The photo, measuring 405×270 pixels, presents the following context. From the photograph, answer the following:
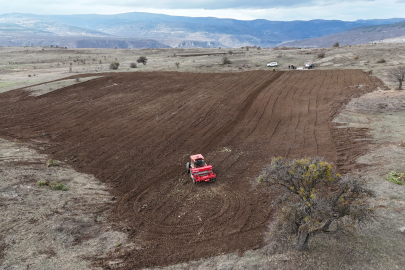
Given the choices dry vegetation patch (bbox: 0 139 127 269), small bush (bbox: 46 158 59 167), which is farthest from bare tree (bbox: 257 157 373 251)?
small bush (bbox: 46 158 59 167)

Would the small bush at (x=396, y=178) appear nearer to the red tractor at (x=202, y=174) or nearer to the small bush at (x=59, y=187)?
the red tractor at (x=202, y=174)

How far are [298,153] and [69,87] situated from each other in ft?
113

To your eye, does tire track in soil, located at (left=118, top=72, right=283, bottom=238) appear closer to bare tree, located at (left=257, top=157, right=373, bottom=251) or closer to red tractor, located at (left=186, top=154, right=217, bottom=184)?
red tractor, located at (left=186, top=154, right=217, bottom=184)

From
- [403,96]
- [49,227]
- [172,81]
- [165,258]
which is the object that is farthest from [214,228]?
[172,81]

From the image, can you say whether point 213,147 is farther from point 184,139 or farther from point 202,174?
point 202,174

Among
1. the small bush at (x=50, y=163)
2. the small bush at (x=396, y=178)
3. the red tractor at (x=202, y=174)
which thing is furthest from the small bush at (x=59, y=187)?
the small bush at (x=396, y=178)

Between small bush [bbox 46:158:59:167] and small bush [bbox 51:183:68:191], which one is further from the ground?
small bush [bbox 46:158:59:167]

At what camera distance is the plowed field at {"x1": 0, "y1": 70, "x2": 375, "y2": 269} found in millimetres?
13445

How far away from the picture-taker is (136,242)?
12359mm

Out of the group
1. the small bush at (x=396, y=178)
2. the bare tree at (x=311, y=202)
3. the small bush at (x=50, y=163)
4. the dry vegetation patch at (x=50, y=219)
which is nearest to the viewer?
the bare tree at (x=311, y=202)

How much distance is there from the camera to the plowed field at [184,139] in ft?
44.1

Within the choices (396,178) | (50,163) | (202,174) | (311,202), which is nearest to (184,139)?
(202,174)

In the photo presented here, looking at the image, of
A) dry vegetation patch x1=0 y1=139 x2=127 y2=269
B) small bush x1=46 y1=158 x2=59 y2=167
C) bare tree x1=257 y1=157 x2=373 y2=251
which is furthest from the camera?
small bush x1=46 y1=158 x2=59 y2=167

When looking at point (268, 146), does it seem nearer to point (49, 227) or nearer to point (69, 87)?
point (49, 227)
